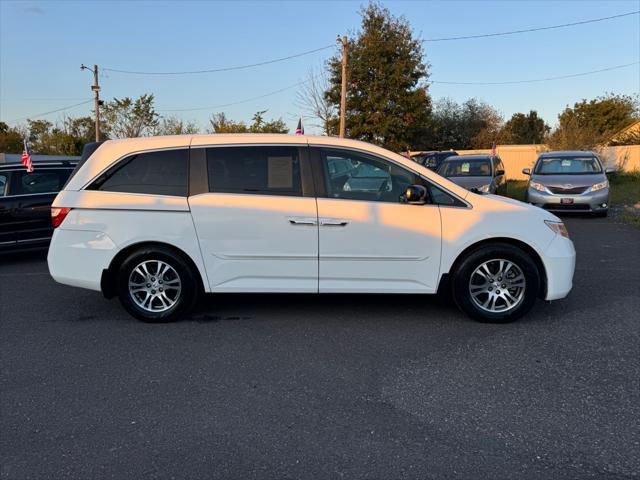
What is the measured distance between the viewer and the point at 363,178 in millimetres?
5152

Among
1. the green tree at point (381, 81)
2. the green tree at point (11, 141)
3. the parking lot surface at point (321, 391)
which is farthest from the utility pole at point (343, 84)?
the green tree at point (11, 141)

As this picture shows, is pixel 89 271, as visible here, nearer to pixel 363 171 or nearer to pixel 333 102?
pixel 363 171

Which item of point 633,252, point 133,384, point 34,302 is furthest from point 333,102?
point 133,384

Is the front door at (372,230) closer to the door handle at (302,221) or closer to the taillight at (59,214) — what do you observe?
the door handle at (302,221)

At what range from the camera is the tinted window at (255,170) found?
5.15 metres

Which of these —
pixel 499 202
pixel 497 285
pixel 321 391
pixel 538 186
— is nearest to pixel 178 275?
pixel 321 391

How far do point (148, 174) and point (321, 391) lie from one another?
2828mm

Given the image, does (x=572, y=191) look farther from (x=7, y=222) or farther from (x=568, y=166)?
(x=7, y=222)

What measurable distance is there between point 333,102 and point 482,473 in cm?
3160

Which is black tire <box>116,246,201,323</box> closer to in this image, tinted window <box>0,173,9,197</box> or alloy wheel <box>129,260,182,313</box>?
alloy wheel <box>129,260,182,313</box>

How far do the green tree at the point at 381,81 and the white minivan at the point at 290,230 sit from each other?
2772 cm

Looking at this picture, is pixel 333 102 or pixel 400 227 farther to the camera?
pixel 333 102

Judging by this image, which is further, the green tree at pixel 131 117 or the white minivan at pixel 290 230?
the green tree at pixel 131 117

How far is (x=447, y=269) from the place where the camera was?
5.12 meters
